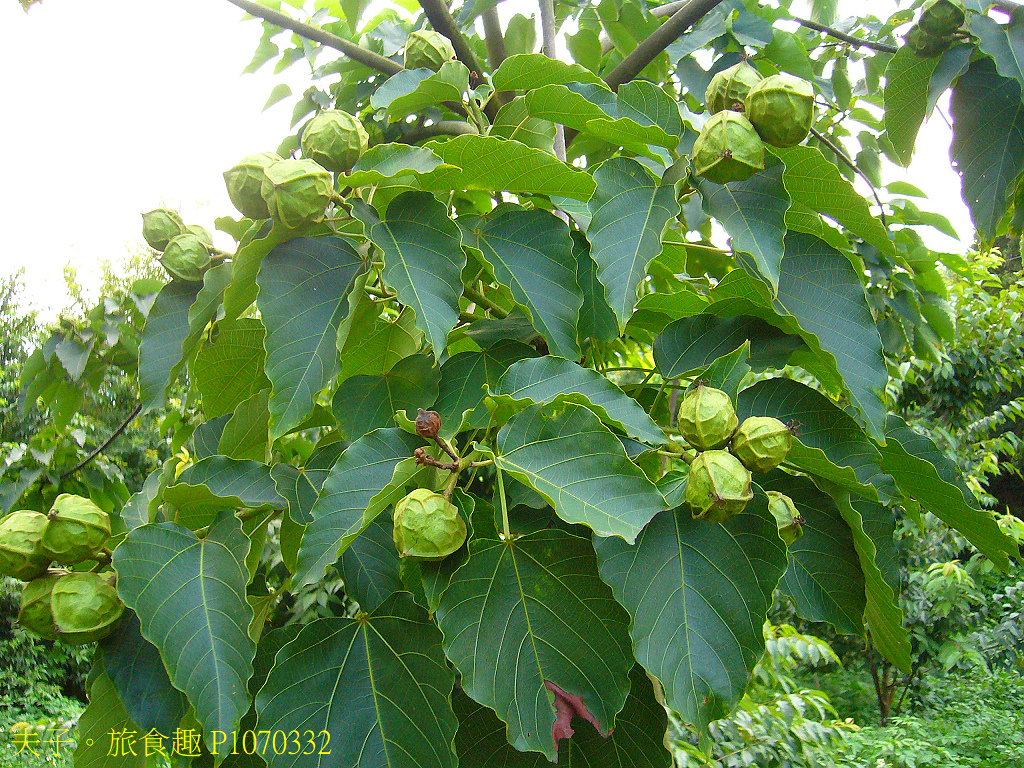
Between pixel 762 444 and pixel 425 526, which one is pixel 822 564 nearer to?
pixel 762 444

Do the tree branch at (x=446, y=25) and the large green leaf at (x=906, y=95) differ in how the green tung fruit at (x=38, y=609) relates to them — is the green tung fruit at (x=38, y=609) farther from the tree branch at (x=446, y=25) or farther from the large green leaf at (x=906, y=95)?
the large green leaf at (x=906, y=95)

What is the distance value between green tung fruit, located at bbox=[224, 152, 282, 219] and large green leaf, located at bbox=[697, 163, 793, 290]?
579mm

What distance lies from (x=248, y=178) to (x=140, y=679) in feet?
2.22

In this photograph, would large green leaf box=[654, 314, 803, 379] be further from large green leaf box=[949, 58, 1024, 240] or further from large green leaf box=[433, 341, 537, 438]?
large green leaf box=[949, 58, 1024, 240]

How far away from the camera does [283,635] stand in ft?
3.36

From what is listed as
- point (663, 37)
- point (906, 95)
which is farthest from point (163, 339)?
point (906, 95)

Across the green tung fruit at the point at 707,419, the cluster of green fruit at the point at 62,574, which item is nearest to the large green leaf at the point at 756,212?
the green tung fruit at the point at 707,419

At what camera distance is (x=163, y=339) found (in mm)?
1087

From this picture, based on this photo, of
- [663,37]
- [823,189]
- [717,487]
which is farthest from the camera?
[663,37]

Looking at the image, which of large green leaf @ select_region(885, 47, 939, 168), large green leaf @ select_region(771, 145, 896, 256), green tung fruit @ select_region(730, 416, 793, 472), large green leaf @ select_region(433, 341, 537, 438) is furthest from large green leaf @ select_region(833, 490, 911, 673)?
large green leaf @ select_region(885, 47, 939, 168)

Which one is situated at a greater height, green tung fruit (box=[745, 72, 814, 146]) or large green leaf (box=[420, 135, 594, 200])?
green tung fruit (box=[745, 72, 814, 146])

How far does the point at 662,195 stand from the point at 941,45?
603mm

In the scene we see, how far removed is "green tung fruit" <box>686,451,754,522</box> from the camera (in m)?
0.77

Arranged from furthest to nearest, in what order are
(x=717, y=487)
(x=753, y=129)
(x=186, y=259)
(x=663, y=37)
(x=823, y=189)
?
1. (x=663, y=37)
2. (x=186, y=259)
3. (x=823, y=189)
4. (x=753, y=129)
5. (x=717, y=487)
